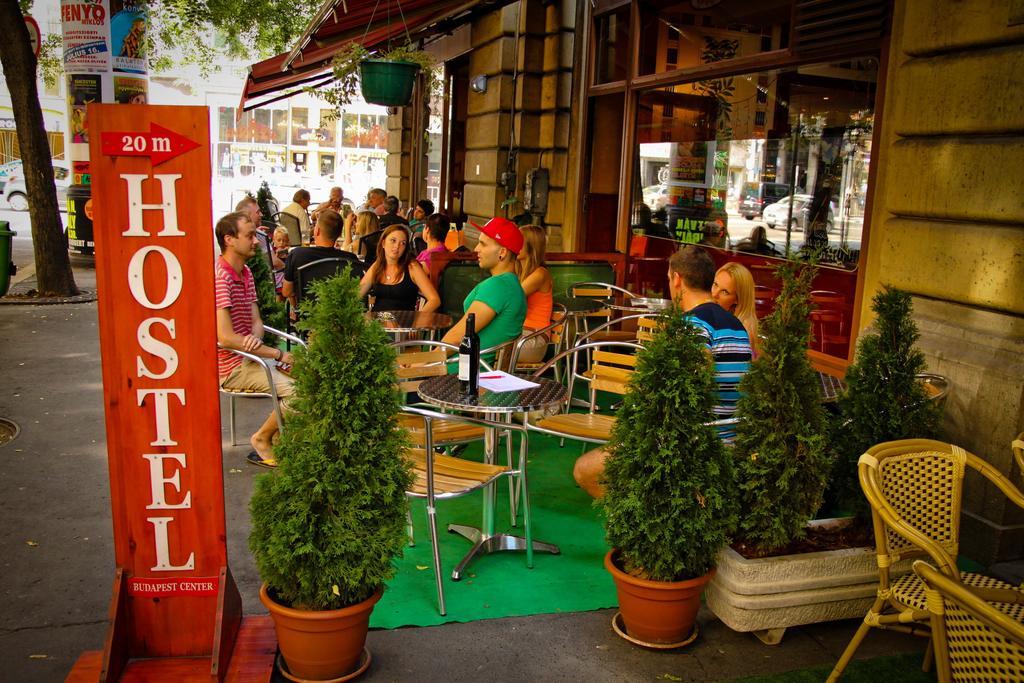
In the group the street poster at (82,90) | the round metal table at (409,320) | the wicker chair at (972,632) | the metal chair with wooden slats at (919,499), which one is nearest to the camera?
the wicker chair at (972,632)

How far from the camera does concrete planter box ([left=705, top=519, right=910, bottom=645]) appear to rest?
3557mm

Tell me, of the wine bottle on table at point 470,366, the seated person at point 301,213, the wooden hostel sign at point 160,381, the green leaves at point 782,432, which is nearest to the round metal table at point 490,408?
the wine bottle on table at point 470,366

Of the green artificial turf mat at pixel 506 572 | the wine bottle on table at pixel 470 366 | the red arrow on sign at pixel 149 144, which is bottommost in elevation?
the green artificial turf mat at pixel 506 572

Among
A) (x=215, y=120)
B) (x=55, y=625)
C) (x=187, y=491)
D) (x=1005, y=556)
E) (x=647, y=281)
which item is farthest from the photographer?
(x=215, y=120)

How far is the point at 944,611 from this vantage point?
2.45 meters

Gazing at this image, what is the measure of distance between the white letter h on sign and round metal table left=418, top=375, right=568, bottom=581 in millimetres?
1472

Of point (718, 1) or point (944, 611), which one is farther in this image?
point (718, 1)

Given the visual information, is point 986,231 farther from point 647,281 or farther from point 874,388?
point 647,281

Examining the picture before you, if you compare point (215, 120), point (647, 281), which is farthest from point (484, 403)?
point (215, 120)

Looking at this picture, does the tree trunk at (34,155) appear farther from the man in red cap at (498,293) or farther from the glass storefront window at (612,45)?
the man in red cap at (498,293)

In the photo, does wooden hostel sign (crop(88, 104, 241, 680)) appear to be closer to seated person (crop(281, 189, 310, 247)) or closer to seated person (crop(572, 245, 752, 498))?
seated person (crop(572, 245, 752, 498))

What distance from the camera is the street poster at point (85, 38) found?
13.6m

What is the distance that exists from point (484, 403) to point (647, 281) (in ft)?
17.6

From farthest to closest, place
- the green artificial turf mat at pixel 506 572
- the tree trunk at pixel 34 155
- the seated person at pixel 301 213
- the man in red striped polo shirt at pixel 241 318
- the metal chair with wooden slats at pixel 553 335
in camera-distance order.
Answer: the seated person at pixel 301 213
the tree trunk at pixel 34 155
the metal chair with wooden slats at pixel 553 335
the man in red striped polo shirt at pixel 241 318
the green artificial turf mat at pixel 506 572
